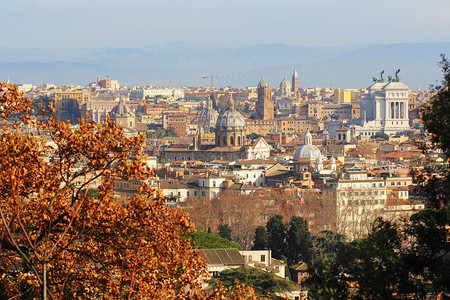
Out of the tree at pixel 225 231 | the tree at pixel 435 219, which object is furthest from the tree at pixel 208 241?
the tree at pixel 435 219

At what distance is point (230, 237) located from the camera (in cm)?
5109

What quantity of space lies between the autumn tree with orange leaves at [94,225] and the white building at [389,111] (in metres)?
127

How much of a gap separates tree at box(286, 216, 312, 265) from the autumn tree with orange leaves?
3354 cm

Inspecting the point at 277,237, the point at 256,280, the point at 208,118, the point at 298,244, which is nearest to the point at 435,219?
the point at 256,280

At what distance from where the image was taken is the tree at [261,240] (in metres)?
48.2

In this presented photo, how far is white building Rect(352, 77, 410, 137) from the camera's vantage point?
459 feet

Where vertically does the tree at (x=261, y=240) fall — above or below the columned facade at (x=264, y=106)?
below

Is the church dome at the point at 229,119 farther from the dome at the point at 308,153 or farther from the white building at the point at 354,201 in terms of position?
the white building at the point at 354,201

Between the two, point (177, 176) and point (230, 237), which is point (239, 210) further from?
point (177, 176)

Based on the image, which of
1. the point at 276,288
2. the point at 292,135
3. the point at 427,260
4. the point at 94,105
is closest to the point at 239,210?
the point at 276,288

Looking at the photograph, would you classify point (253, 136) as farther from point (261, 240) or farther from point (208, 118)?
point (261, 240)

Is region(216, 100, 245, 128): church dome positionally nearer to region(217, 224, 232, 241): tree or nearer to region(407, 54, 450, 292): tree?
region(217, 224, 232, 241): tree

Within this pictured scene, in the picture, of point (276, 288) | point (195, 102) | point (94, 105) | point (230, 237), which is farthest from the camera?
point (195, 102)

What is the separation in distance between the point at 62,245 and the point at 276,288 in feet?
65.0
